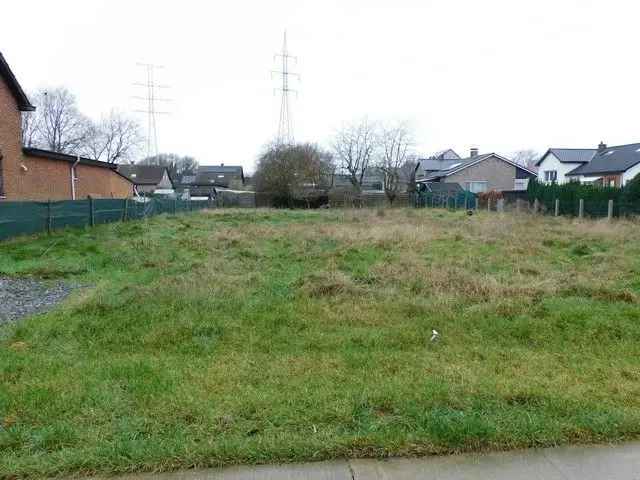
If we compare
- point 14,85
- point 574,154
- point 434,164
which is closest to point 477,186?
point 574,154

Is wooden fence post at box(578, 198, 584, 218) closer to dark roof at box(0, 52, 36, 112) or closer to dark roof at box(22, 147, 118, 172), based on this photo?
dark roof at box(22, 147, 118, 172)

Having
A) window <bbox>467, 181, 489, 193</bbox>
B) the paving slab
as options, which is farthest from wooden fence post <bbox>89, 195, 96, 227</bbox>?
window <bbox>467, 181, 489, 193</bbox>

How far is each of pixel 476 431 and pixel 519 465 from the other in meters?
0.31

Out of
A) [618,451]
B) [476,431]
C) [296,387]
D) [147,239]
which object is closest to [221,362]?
[296,387]

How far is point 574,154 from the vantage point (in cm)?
4488

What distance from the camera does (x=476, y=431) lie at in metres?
2.89

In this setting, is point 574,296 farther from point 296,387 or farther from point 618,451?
point 296,387

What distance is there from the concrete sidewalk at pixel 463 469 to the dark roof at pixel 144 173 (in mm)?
61967

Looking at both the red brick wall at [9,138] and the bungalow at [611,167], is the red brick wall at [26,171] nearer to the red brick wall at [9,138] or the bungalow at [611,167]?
the red brick wall at [9,138]

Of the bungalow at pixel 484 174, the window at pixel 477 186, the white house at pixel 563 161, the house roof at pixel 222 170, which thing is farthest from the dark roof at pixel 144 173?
the white house at pixel 563 161

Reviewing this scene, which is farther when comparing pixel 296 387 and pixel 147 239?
pixel 147 239

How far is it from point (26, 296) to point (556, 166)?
49.2 metres

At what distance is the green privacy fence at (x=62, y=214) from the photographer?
489 inches

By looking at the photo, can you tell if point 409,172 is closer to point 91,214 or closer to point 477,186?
Result: point 477,186
